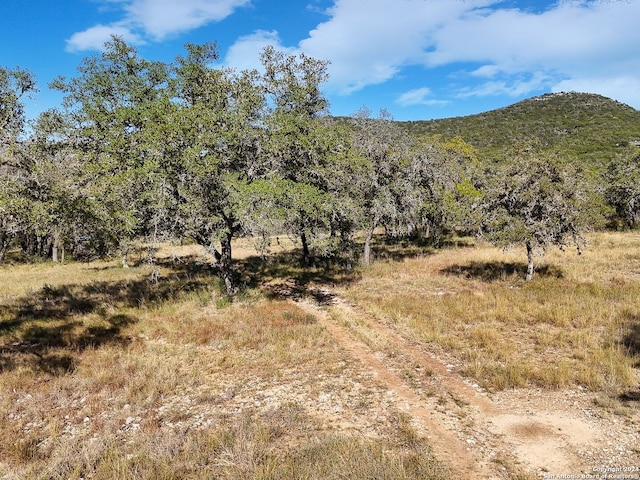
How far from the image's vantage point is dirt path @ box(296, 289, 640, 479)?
22.2 feet

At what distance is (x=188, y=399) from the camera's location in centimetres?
930

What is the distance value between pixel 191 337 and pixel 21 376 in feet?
15.2

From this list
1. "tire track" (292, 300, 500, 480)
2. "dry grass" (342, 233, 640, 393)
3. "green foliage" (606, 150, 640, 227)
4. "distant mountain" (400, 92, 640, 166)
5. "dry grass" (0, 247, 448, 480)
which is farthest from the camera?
"distant mountain" (400, 92, 640, 166)

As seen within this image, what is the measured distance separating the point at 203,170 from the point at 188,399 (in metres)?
8.12

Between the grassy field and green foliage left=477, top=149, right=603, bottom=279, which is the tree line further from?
the grassy field

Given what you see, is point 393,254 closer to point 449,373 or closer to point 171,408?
point 449,373

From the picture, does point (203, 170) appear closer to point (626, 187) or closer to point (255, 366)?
point (255, 366)

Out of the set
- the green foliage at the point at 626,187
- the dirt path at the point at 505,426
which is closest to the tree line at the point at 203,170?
the dirt path at the point at 505,426

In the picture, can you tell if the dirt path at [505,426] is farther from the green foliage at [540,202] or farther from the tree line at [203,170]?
the green foliage at [540,202]

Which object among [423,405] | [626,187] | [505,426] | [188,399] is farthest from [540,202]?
[626,187]

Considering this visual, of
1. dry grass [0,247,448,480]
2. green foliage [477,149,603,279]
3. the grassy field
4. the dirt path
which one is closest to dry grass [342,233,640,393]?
the grassy field

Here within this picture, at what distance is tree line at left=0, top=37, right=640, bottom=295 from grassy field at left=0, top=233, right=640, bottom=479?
2.94m

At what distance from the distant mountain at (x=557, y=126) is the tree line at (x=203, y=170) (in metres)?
47.7

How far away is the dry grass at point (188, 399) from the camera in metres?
6.59
